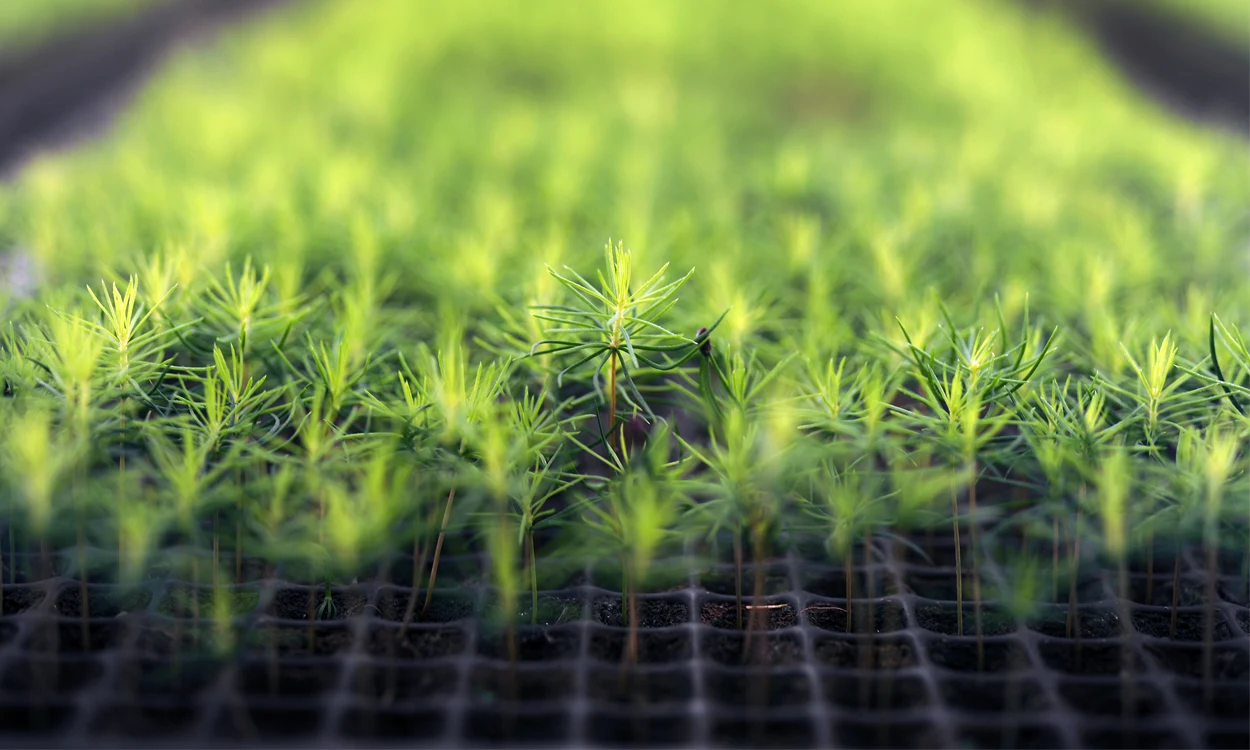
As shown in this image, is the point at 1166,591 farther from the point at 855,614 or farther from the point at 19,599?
the point at 19,599

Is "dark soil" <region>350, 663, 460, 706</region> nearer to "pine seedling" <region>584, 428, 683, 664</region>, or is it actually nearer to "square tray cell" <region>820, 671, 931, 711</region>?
"pine seedling" <region>584, 428, 683, 664</region>

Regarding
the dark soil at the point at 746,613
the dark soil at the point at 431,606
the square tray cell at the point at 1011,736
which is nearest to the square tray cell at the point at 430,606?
the dark soil at the point at 431,606

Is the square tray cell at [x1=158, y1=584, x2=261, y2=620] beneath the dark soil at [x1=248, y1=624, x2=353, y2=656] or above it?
above

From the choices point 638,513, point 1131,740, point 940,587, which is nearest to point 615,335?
point 638,513

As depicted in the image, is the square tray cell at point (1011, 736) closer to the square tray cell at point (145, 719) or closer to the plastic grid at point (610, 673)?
the plastic grid at point (610, 673)

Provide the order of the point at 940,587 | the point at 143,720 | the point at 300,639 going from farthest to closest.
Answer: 1. the point at 940,587
2. the point at 300,639
3. the point at 143,720

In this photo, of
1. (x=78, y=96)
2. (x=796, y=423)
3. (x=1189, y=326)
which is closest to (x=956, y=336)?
(x=796, y=423)

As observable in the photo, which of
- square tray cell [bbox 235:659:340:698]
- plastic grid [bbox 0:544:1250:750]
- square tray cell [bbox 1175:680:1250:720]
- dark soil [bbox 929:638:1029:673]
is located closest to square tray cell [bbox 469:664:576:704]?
plastic grid [bbox 0:544:1250:750]

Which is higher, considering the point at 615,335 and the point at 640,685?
the point at 615,335
